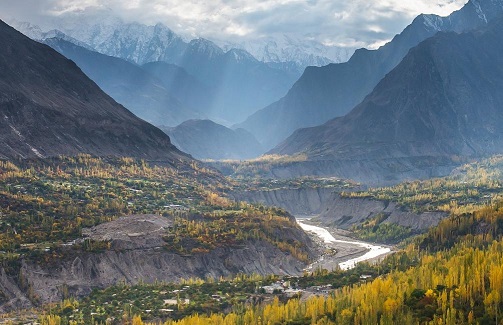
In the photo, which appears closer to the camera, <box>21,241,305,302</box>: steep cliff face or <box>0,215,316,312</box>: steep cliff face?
<box>0,215,316,312</box>: steep cliff face

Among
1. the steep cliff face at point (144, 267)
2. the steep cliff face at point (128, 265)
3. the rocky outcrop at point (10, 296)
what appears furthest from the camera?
the steep cliff face at point (144, 267)

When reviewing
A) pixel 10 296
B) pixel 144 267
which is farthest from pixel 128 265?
pixel 10 296

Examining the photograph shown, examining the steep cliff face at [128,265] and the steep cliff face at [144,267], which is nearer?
the steep cliff face at [128,265]

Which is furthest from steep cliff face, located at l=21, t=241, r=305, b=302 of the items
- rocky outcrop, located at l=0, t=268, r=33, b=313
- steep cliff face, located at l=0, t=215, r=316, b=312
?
rocky outcrop, located at l=0, t=268, r=33, b=313

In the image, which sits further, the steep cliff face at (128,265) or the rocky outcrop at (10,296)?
the steep cliff face at (128,265)

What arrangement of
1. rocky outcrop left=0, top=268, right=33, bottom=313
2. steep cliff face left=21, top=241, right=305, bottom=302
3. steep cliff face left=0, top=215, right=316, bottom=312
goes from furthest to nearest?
steep cliff face left=21, top=241, right=305, bottom=302 < steep cliff face left=0, top=215, right=316, bottom=312 < rocky outcrop left=0, top=268, right=33, bottom=313

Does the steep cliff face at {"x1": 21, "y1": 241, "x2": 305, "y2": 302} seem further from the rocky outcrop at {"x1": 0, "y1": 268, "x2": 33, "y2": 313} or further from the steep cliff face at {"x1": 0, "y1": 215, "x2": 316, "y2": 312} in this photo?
the rocky outcrop at {"x1": 0, "y1": 268, "x2": 33, "y2": 313}

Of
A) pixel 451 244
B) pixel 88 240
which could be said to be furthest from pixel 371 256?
pixel 88 240

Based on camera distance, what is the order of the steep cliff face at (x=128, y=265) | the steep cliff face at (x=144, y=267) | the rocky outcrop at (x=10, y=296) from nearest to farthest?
the rocky outcrop at (x=10, y=296) → the steep cliff face at (x=128, y=265) → the steep cliff face at (x=144, y=267)

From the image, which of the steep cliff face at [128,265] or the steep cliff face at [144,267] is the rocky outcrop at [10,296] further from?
the steep cliff face at [144,267]

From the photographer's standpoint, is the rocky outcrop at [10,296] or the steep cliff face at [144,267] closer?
the rocky outcrop at [10,296]

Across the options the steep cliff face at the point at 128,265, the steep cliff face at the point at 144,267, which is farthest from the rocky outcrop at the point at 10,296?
the steep cliff face at the point at 144,267
